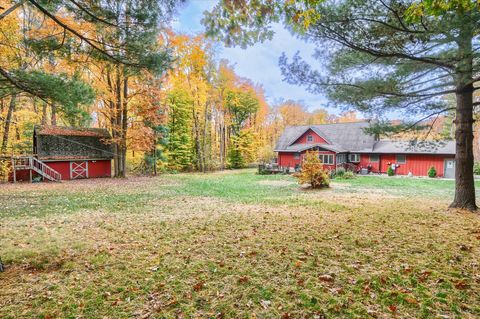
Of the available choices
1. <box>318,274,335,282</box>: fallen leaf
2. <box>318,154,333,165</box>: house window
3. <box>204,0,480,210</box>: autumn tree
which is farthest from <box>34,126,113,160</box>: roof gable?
<box>318,274,335,282</box>: fallen leaf

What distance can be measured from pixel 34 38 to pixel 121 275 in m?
5.11

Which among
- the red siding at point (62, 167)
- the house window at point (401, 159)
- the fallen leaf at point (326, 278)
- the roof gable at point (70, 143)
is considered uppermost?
the roof gable at point (70, 143)

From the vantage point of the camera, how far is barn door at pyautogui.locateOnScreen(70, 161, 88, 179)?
61.0ft

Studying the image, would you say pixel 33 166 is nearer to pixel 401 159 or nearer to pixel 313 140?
pixel 313 140

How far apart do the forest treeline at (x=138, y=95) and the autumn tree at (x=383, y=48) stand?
1.82 m

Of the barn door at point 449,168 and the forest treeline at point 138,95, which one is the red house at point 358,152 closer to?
the barn door at point 449,168

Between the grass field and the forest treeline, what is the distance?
3641 millimetres

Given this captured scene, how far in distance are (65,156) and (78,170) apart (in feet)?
4.55

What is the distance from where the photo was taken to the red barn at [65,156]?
1627cm

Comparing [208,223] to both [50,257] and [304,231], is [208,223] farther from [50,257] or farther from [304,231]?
[50,257]

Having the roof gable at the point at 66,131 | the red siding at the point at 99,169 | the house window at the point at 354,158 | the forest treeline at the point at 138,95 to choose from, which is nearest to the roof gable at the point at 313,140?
the house window at the point at 354,158

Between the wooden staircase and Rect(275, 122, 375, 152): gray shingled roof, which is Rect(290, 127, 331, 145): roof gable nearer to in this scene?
Rect(275, 122, 375, 152): gray shingled roof

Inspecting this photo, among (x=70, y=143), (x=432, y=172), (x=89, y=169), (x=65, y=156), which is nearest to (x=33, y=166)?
(x=65, y=156)

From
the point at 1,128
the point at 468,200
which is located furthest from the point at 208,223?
the point at 1,128
